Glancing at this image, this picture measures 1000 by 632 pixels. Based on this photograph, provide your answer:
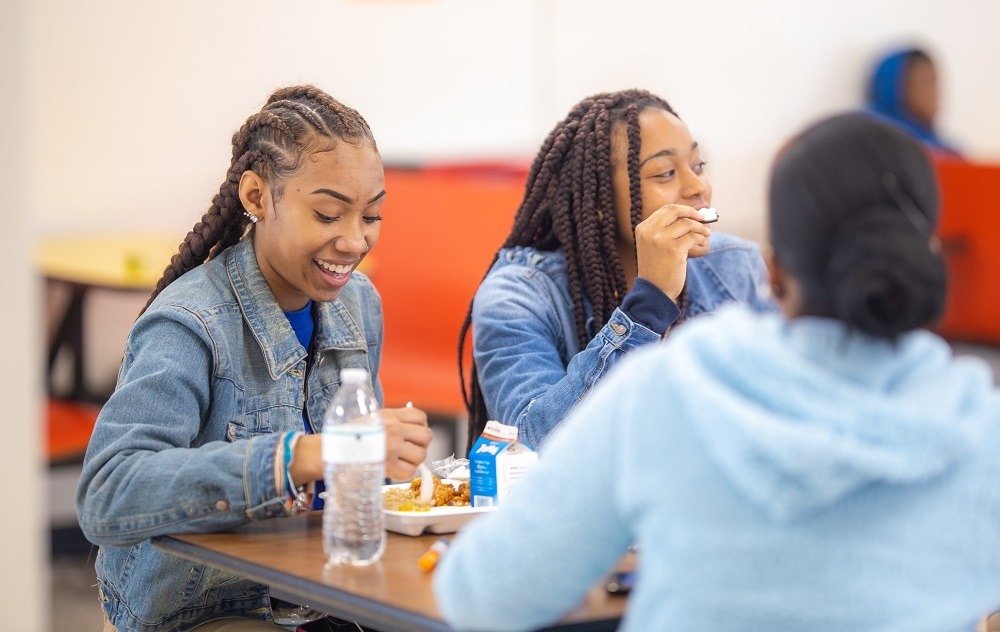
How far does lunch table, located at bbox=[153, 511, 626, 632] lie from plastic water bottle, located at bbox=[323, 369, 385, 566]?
0.03m

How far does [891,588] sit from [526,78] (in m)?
5.44

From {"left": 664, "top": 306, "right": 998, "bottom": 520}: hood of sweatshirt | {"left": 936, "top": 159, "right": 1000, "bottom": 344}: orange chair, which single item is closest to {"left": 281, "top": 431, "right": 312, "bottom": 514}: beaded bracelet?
{"left": 664, "top": 306, "right": 998, "bottom": 520}: hood of sweatshirt

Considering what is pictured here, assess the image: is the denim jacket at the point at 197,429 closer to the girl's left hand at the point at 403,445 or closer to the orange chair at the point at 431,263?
the girl's left hand at the point at 403,445

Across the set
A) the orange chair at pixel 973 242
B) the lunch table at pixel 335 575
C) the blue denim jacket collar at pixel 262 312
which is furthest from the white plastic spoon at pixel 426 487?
the orange chair at pixel 973 242

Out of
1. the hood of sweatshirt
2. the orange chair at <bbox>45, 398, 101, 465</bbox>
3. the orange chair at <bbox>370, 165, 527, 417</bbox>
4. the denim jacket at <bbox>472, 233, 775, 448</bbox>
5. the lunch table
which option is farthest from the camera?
the orange chair at <bbox>370, 165, 527, 417</bbox>

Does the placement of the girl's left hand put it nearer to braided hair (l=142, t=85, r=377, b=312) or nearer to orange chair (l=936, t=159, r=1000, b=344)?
braided hair (l=142, t=85, r=377, b=312)

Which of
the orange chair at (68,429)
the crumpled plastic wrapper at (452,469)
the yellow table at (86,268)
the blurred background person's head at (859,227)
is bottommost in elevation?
the orange chair at (68,429)

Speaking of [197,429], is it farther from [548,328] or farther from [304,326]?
[548,328]

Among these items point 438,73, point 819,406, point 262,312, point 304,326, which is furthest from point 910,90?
point 819,406

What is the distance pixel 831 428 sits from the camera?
4.06 ft

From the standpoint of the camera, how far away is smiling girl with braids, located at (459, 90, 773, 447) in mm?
2418

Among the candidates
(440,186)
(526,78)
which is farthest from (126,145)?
(526,78)

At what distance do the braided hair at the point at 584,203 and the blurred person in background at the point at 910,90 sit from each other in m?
5.61

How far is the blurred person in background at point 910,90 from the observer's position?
26.1 feet
